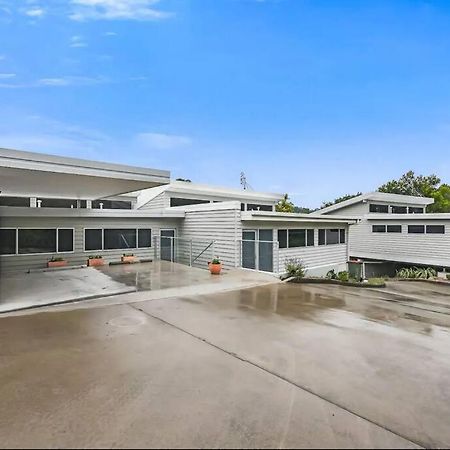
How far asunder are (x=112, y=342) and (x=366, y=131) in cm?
2477

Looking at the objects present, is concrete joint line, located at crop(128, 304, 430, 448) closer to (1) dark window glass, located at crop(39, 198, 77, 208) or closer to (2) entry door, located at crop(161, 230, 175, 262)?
(2) entry door, located at crop(161, 230, 175, 262)

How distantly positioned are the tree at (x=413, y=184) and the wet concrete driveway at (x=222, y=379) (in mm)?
36280

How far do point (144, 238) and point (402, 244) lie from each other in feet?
46.5

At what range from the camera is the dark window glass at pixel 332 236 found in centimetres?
1681

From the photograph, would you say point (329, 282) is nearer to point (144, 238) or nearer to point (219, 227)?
point (219, 227)

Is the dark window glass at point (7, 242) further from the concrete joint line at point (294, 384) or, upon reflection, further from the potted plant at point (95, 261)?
the concrete joint line at point (294, 384)

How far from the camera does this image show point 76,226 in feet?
47.0

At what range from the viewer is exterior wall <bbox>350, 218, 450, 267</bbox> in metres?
17.6

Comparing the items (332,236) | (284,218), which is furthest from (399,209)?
(284,218)

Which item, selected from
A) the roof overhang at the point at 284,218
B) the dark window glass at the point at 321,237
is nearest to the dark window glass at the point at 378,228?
the roof overhang at the point at 284,218

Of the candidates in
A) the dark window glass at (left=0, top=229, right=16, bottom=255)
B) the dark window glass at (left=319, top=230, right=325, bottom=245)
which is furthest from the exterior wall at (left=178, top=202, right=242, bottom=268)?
the dark window glass at (left=0, top=229, right=16, bottom=255)

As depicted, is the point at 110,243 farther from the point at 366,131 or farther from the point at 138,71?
the point at 366,131

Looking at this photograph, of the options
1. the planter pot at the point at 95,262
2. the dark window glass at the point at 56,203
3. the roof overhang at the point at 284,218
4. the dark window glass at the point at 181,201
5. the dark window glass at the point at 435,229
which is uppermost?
the dark window glass at the point at 181,201

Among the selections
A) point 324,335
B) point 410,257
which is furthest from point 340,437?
point 410,257
